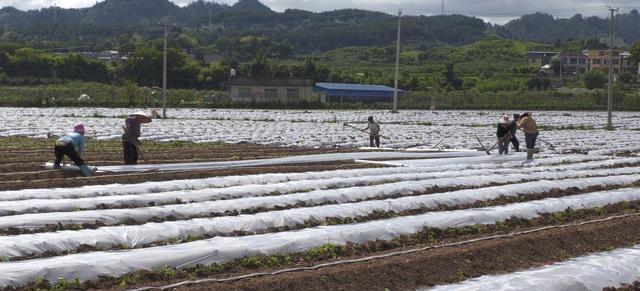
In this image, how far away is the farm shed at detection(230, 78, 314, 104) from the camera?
6756cm

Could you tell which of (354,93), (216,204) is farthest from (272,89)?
(216,204)

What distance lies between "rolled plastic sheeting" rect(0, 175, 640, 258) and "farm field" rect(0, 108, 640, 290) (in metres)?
0.02

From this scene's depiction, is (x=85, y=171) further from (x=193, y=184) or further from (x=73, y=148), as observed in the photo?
(x=193, y=184)

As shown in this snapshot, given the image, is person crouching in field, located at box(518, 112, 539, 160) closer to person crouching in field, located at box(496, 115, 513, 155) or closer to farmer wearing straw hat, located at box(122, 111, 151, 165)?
person crouching in field, located at box(496, 115, 513, 155)

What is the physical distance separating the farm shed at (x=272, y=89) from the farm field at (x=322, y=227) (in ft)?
161

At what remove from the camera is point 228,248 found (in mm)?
8492

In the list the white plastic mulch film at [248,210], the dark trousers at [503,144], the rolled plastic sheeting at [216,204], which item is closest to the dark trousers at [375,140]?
the dark trousers at [503,144]

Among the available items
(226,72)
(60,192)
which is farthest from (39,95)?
(60,192)

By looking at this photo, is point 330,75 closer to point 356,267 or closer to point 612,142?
point 612,142

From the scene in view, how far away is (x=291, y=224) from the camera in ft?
33.8

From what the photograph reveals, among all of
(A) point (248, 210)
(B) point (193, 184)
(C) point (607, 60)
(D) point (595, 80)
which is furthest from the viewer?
(C) point (607, 60)

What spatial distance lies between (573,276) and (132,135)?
10227mm

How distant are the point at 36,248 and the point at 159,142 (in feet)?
61.3

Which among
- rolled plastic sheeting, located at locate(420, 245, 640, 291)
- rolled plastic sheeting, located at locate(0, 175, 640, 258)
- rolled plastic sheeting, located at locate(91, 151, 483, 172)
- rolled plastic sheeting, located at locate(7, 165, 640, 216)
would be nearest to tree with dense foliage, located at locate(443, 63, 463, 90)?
rolled plastic sheeting, located at locate(91, 151, 483, 172)
